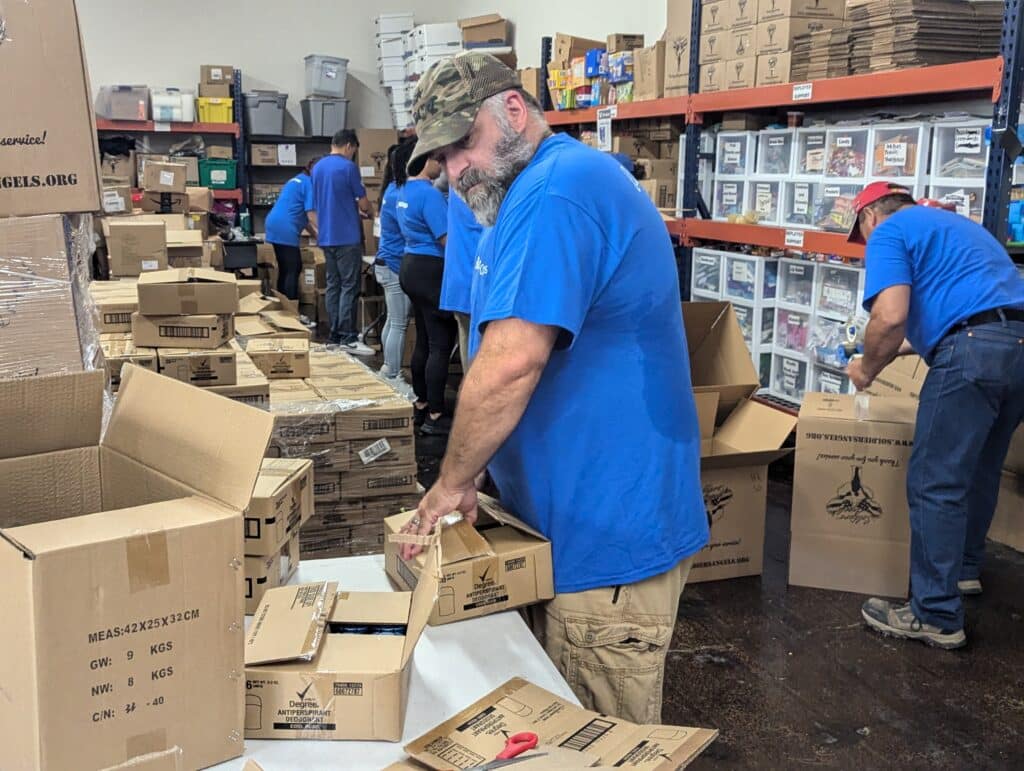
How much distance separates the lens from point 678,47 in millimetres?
5254

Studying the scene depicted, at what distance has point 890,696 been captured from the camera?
2732mm

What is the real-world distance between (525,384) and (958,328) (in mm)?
1917

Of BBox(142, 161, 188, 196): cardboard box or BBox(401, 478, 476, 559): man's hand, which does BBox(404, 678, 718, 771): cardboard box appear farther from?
BBox(142, 161, 188, 196): cardboard box

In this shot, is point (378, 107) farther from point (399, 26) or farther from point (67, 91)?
point (67, 91)

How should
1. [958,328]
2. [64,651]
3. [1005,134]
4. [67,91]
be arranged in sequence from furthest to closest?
[1005,134]
[958,328]
[67,91]
[64,651]

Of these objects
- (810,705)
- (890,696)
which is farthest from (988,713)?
(810,705)

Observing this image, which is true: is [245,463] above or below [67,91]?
below

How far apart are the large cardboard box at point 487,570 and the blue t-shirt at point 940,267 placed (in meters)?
1.76

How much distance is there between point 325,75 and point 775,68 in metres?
6.70

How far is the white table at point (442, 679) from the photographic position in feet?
3.99

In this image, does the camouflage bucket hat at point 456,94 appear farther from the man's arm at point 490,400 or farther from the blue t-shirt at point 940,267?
the blue t-shirt at point 940,267

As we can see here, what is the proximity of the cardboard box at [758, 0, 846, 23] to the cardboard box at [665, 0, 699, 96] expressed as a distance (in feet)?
2.24

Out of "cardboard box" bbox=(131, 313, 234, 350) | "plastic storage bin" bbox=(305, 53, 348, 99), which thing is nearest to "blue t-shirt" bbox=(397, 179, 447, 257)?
"cardboard box" bbox=(131, 313, 234, 350)

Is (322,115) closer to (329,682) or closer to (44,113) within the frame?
(44,113)
